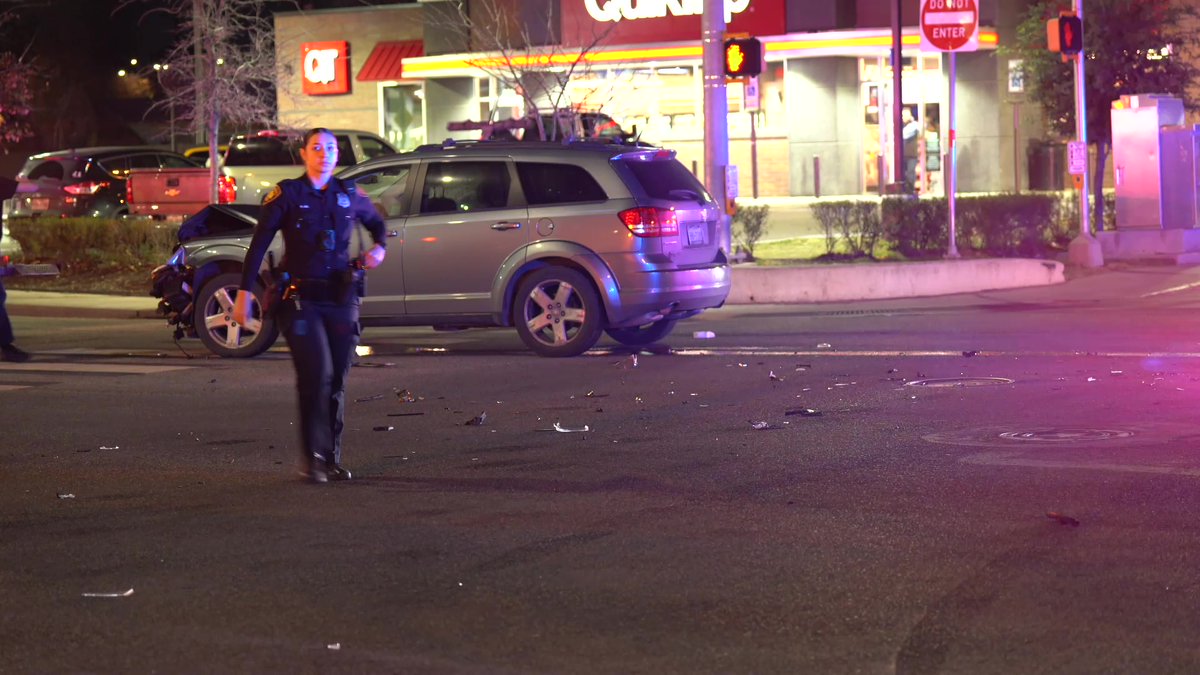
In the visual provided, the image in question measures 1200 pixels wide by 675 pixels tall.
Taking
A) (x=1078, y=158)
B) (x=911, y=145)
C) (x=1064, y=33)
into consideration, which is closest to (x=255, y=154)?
(x=1064, y=33)

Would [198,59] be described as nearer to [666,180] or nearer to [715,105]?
[715,105]

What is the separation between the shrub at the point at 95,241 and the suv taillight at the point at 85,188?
6293 mm

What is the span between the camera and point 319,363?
8.70 metres

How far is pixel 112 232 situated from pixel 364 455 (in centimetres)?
1526

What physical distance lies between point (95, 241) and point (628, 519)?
18.1 m

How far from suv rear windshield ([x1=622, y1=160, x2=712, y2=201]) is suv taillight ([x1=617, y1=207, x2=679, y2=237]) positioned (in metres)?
0.21

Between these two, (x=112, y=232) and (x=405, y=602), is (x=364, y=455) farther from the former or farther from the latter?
(x=112, y=232)

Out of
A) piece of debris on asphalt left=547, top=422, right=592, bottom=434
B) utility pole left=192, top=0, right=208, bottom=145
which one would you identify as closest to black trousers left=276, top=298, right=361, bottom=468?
piece of debris on asphalt left=547, top=422, right=592, bottom=434

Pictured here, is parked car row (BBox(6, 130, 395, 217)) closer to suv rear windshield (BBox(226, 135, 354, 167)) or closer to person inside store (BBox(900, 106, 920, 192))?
suv rear windshield (BBox(226, 135, 354, 167))

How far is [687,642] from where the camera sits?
5.54 m

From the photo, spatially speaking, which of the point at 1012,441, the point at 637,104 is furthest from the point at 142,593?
the point at 637,104

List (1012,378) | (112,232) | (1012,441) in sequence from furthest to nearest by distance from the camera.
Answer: (112,232) < (1012,378) < (1012,441)

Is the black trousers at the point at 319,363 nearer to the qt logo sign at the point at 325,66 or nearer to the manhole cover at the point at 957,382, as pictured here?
the manhole cover at the point at 957,382

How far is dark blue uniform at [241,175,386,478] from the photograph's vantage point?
869cm
